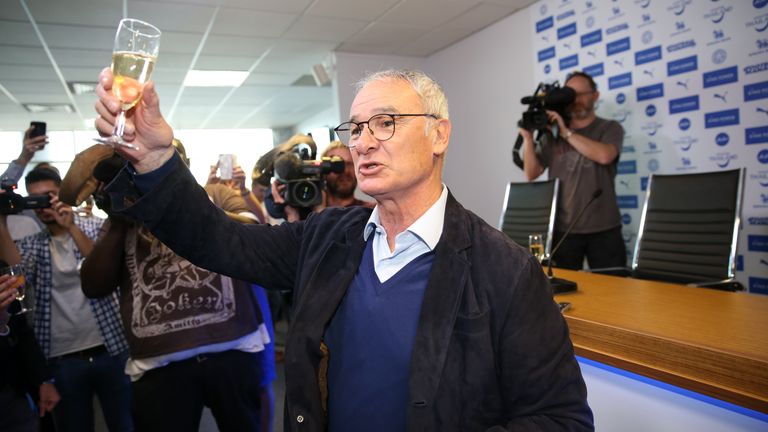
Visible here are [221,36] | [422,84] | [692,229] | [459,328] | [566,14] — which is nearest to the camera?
[459,328]

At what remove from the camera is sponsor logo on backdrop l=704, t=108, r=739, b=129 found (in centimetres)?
320

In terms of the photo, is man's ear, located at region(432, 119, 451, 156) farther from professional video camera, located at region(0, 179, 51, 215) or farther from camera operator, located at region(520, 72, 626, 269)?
camera operator, located at region(520, 72, 626, 269)

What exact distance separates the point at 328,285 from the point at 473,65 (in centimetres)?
490

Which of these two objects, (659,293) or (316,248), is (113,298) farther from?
(659,293)

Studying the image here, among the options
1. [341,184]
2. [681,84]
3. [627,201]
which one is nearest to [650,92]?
[681,84]

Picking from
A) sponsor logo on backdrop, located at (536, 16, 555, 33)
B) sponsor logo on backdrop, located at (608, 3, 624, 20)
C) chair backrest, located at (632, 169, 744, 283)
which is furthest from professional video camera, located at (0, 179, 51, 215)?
sponsor logo on backdrop, located at (536, 16, 555, 33)

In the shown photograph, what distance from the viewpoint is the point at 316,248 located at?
1093 millimetres

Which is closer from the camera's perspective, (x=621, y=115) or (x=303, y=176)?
(x=303, y=176)

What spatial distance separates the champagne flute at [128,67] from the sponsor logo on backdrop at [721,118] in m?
3.66

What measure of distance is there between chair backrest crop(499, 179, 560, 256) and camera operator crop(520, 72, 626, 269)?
184mm

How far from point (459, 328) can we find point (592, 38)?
4.00 meters

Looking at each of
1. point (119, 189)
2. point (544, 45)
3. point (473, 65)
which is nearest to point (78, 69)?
point (473, 65)

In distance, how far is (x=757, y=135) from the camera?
3096 millimetres

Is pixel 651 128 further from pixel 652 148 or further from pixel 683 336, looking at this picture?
pixel 683 336
